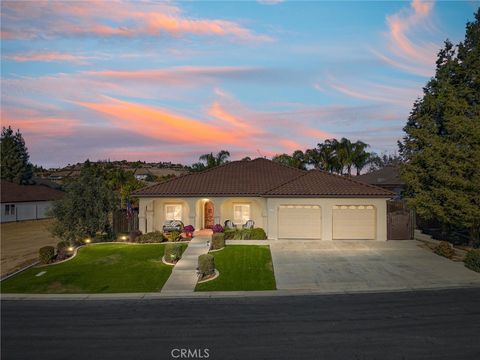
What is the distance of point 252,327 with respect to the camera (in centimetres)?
1337

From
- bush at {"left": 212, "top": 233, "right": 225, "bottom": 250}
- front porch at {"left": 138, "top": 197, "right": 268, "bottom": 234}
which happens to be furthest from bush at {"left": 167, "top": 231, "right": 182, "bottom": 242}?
bush at {"left": 212, "top": 233, "right": 225, "bottom": 250}

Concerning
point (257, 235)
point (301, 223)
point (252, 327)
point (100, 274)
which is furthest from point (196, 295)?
point (301, 223)

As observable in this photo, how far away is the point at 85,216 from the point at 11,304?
1113cm

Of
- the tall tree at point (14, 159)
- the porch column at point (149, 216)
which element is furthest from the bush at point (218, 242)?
the tall tree at point (14, 159)

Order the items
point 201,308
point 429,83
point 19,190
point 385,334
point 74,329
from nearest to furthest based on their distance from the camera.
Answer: point 385,334
point 74,329
point 201,308
point 429,83
point 19,190

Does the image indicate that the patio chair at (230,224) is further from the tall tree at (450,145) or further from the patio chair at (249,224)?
the tall tree at (450,145)

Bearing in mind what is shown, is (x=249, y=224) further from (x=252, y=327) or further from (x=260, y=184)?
(x=252, y=327)

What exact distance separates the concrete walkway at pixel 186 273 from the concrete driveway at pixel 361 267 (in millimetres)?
4276

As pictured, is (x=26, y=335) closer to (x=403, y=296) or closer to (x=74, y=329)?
(x=74, y=329)

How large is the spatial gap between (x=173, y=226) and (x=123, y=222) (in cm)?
445

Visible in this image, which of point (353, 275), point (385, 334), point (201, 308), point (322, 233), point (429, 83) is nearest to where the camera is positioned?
point (385, 334)

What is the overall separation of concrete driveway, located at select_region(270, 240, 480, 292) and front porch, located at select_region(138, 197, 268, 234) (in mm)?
4760

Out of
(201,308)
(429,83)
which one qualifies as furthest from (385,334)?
(429,83)

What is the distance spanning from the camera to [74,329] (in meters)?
13.5
